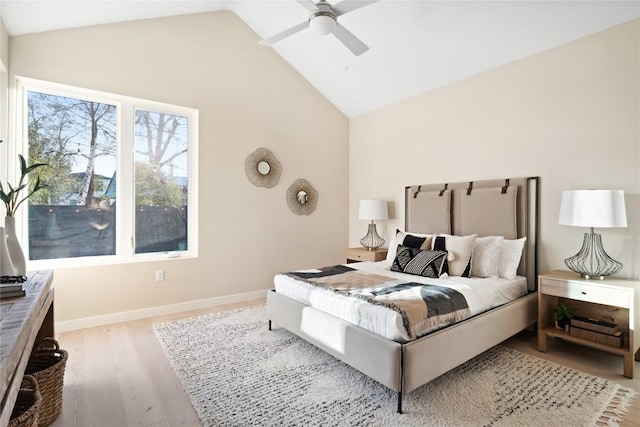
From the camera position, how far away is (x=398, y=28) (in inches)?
135

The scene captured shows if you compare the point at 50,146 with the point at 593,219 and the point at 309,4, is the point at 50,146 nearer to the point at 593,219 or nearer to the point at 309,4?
the point at 309,4

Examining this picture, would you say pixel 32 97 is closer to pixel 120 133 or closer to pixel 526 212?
pixel 120 133

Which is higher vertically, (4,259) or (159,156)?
(159,156)

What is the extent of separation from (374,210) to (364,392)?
8.73 ft

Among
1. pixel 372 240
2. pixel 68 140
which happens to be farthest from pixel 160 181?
pixel 372 240

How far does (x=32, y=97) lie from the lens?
313cm

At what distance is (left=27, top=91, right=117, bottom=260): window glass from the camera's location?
3.16m

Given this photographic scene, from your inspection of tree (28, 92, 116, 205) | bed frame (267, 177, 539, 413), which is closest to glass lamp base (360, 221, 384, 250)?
bed frame (267, 177, 539, 413)

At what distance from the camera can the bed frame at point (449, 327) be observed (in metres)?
2.01

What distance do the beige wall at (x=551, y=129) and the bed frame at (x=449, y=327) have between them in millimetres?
150

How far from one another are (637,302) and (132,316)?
4.52 m

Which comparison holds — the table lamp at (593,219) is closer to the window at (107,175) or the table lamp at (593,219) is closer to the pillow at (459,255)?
the pillow at (459,255)

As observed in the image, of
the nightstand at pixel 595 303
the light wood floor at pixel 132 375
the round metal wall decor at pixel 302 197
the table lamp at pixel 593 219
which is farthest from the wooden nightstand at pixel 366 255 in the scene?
the table lamp at pixel 593 219

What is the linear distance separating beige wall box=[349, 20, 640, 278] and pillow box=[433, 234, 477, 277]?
2.43ft
